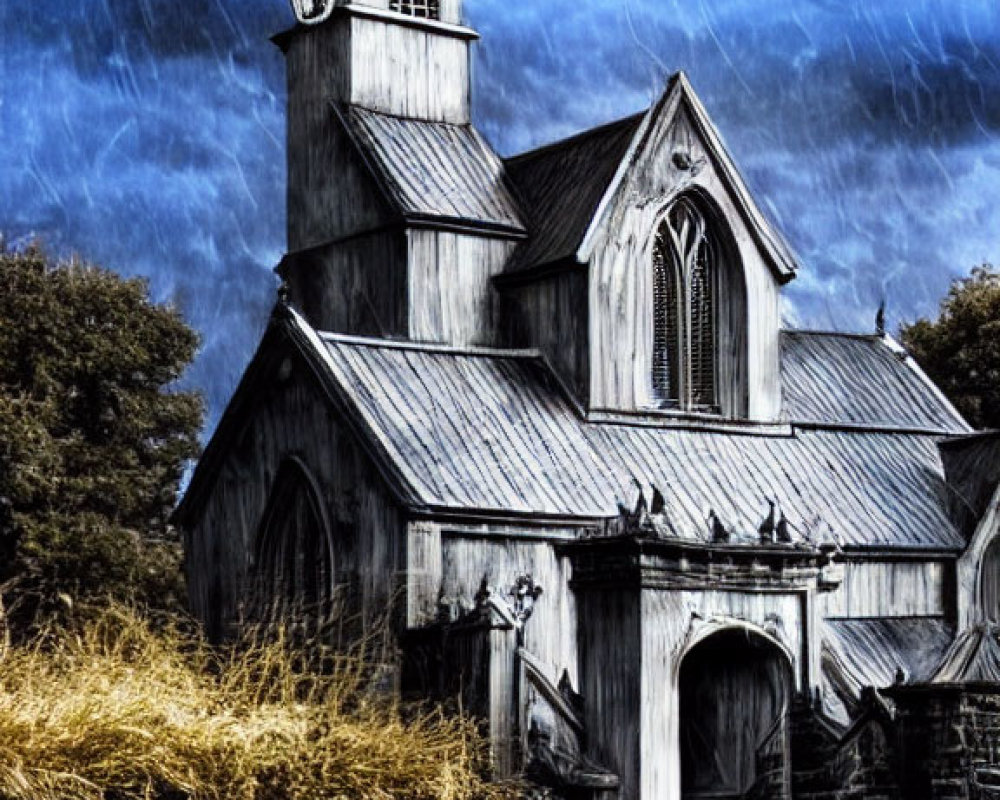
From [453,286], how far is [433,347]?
2.53m

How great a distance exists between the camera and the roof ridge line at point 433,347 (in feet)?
116

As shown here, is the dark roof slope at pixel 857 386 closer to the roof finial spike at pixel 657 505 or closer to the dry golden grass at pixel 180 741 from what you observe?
the roof finial spike at pixel 657 505

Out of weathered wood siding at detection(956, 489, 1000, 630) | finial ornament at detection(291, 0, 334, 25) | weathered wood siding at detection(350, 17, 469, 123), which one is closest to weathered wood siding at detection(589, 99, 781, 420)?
weathered wood siding at detection(956, 489, 1000, 630)

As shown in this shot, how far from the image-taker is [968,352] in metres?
58.0

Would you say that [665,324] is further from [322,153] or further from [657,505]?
[657,505]

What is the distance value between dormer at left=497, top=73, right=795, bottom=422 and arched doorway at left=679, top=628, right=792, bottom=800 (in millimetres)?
5480

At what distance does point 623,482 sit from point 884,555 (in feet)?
17.1

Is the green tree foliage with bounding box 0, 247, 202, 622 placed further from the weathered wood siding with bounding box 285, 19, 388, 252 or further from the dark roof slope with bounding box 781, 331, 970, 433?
the dark roof slope with bounding box 781, 331, 970, 433

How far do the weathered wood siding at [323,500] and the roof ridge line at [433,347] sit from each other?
0.76m

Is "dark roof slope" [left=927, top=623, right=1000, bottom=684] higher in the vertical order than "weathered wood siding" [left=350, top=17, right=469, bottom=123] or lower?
lower

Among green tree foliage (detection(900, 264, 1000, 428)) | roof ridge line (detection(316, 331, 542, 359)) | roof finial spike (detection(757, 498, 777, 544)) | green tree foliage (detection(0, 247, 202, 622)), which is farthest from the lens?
green tree foliage (detection(900, 264, 1000, 428))

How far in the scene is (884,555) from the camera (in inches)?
1484

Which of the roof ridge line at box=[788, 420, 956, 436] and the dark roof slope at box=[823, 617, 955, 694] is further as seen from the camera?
the roof ridge line at box=[788, 420, 956, 436]

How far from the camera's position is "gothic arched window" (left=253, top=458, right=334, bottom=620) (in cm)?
3453
